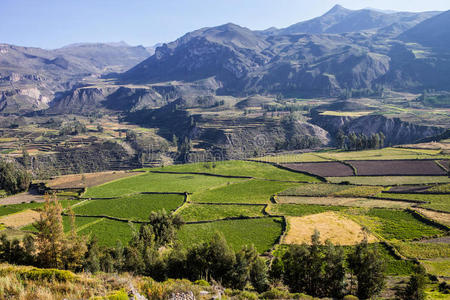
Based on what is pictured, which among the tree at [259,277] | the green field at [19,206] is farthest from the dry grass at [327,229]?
the green field at [19,206]

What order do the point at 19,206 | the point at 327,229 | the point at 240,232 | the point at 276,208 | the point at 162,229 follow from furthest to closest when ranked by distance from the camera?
the point at 19,206 → the point at 276,208 → the point at 240,232 → the point at 327,229 → the point at 162,229

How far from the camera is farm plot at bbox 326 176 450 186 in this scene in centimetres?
9494

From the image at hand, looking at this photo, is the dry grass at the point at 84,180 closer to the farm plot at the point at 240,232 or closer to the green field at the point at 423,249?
the farm plot at the point at 240,232

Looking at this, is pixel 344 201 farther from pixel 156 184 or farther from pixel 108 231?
pixel 156 184

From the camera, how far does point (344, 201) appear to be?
8312 centimetres

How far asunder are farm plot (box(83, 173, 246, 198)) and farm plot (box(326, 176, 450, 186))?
4010 centimetres

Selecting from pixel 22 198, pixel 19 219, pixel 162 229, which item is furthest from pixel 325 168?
pixel 22 198

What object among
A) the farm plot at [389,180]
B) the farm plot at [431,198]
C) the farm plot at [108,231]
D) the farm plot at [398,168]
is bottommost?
the farm plot at [108,231]

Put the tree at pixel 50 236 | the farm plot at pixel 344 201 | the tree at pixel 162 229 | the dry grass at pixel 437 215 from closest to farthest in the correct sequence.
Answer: the tree at pixel 50 236 → the tree at pixel 162 229 → the dry grass at pixel 437 215 → the farm plot at pixel 344 201

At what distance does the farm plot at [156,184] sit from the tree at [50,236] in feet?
216

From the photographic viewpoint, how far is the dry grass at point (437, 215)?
64.1 metres

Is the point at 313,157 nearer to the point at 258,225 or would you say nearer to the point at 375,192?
the point at 375,192

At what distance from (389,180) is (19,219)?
371ft

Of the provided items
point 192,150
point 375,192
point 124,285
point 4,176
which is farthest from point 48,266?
point 192,150
